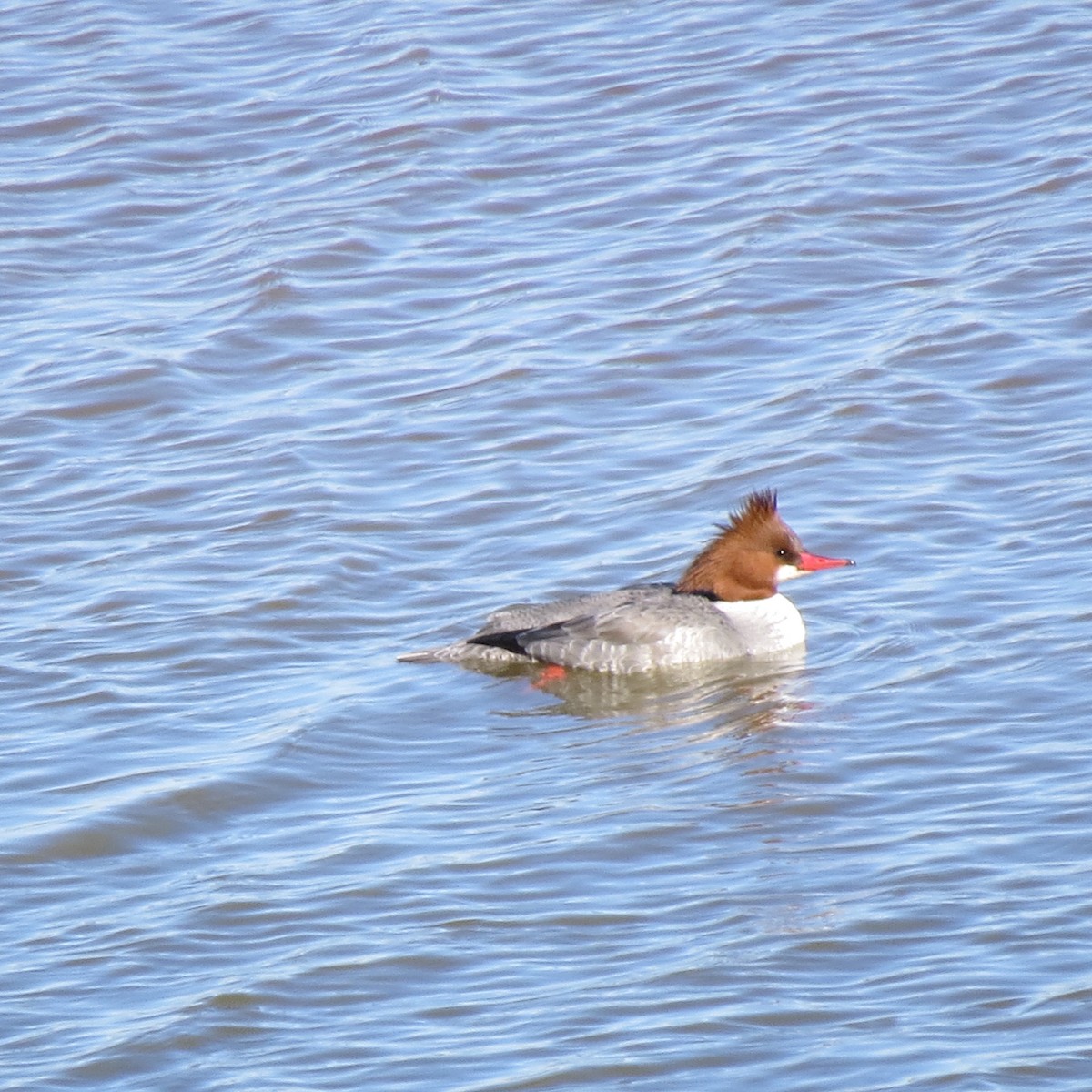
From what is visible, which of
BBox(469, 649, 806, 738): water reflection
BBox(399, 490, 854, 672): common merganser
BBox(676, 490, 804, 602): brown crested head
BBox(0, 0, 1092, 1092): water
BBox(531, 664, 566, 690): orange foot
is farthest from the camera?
BBox(676, 490, 804, 602): brown crested head

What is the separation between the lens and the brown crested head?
10281mm

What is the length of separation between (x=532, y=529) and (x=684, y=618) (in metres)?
1.19

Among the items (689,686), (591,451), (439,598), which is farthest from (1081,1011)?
(591,451)

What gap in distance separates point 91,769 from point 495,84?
9.74m

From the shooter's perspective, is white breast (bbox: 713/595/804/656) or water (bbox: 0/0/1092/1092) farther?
white breast (bbox: 713/595/804/656)

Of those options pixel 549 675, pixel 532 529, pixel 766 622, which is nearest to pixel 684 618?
pixel 766 622

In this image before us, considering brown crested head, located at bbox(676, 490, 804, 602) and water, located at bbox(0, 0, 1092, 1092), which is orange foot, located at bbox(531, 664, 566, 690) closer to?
water, located at bbox(0, 0, 1092, 1092)

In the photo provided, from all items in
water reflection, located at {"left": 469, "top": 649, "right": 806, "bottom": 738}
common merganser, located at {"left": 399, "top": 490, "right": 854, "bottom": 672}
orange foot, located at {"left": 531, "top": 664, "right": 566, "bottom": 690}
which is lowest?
water reflection, located at {"left": 469, "top": 649, "right": 806, "bottom": 738}

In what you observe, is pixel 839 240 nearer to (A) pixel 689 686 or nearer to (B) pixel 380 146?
(B) pixel 380 146

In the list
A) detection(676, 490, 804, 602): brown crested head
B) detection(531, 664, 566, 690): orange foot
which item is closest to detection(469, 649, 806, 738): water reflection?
detection(531, 664, 566, 690): orange foot

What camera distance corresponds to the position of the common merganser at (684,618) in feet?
32.0

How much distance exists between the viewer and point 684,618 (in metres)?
10.1

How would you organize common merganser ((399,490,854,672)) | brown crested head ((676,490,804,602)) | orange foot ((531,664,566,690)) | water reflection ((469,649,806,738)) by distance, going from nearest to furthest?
water reflection ((469,649,806,738)) < common merganser ((399,490,854,672)) < orange foot ((531,664,566,690)) < brown crested head ((676,490,804,602))

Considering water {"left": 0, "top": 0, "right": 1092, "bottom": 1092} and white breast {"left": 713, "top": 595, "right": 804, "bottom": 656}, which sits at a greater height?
water {"left": 0, "top": 0, "right": 1092, "bottom": 1092}
